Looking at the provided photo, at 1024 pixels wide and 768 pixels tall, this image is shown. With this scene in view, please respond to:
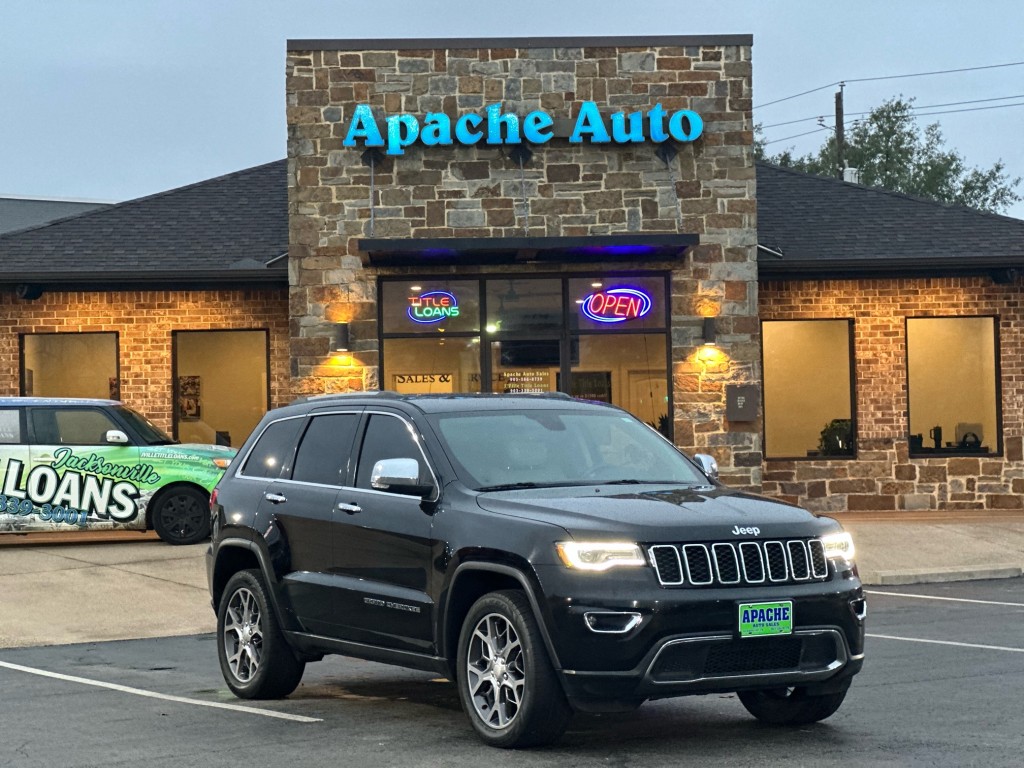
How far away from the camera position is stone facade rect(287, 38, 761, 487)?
21.0 metres

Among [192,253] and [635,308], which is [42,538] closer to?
[192,253]

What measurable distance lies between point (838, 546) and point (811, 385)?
15.8 m

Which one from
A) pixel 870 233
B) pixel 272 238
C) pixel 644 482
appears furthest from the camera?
pixel 272 238

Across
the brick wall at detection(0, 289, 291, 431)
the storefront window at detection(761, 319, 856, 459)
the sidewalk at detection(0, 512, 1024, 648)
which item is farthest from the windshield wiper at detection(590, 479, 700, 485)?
the brick wall at detection(0, 289, 291, 431)

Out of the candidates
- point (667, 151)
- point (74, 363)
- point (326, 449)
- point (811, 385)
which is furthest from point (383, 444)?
point (74, 363)

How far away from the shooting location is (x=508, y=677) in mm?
7488

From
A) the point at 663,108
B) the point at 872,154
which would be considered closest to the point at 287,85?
the point at 663,108

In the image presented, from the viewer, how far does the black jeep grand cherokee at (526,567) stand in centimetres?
723

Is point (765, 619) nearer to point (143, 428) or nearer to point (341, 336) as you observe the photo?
point (143, 428)

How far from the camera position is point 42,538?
2042 cm

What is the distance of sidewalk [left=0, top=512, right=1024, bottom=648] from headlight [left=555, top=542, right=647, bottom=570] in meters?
6.98

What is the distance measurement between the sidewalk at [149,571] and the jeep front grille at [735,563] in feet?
23.5

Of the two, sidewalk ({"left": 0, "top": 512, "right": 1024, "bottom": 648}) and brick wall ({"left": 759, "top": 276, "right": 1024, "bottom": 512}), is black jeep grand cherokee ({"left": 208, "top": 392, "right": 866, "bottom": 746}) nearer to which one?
sidewalk ({"left": 0, "top": 512, "right": 1024, "bottom": 648})

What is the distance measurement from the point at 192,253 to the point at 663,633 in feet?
56.7
